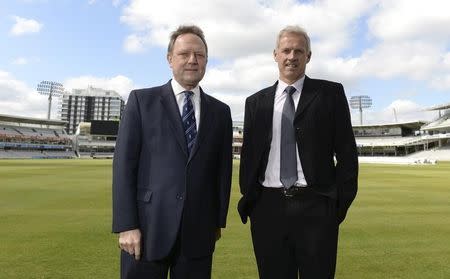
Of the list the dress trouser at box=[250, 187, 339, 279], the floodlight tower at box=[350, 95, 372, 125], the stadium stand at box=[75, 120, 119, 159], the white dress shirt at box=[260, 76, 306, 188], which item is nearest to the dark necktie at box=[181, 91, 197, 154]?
the white dress shirt at box=[260, 76, 306, 188]

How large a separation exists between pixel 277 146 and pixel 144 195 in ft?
4.22

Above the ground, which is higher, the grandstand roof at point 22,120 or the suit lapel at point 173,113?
the grandstand roof at point 22,120

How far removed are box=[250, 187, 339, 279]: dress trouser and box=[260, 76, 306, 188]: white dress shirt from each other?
9cm

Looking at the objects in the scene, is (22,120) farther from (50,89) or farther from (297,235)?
(297,235)

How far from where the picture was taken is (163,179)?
2775mm

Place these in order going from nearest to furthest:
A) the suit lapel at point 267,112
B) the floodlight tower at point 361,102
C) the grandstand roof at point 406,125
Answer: the suit lapel at point 267,112
the grandstand roof at point 406,125
the floodlight tower at point 361,102

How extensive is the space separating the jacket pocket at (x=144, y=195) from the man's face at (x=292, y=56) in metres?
1.65

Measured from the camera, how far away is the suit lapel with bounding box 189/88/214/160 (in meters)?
2.84

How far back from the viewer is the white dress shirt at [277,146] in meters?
3.16

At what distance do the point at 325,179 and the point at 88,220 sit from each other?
295 inches

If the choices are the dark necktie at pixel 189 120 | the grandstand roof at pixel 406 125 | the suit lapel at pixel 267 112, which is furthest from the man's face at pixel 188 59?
the grandstand roof at pixel 406 125

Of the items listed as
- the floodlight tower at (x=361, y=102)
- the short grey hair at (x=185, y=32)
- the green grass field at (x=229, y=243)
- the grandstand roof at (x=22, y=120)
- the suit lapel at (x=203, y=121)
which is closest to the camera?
the suit lapel at (x=203, y=121)

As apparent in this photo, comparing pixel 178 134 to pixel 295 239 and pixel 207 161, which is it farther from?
pixel 295 239

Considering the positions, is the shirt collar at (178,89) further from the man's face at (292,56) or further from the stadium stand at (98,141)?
the stadium stand at (98,141)
